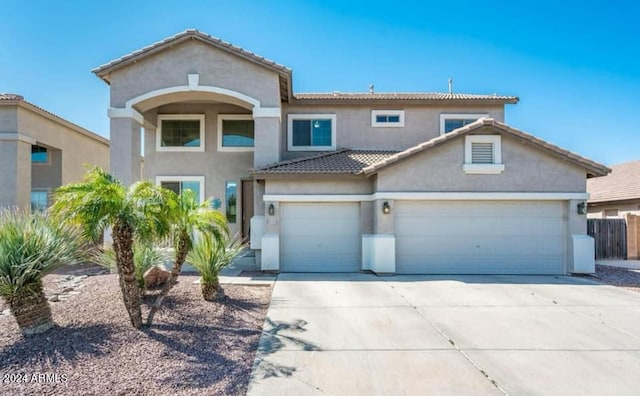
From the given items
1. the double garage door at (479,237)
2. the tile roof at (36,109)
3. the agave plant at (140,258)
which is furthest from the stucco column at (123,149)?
the double garage door at (479,237)

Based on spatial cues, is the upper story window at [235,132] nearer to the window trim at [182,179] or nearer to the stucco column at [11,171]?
the window trim at [182,179]

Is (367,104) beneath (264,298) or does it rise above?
above

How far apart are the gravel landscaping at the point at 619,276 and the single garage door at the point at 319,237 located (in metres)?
8.00

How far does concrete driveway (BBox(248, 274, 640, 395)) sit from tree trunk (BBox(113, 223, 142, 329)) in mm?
2443

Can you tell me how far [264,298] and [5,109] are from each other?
1656 cm

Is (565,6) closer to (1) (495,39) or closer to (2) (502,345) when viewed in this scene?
(1) (495,39)

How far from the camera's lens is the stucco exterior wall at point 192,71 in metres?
13.1

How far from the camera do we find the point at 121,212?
6.08 m

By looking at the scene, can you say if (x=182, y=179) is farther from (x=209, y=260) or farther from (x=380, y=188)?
(x=380, y=188)

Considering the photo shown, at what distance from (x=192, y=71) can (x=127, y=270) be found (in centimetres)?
922

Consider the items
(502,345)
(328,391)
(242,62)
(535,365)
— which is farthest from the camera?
(242,62)

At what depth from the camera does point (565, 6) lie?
13992 mm

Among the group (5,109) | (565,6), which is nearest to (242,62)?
(5,109)

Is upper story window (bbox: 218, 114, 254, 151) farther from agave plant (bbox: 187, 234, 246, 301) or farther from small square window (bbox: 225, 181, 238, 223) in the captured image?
agave plant (bbox: 187, 234, 246, 301)
